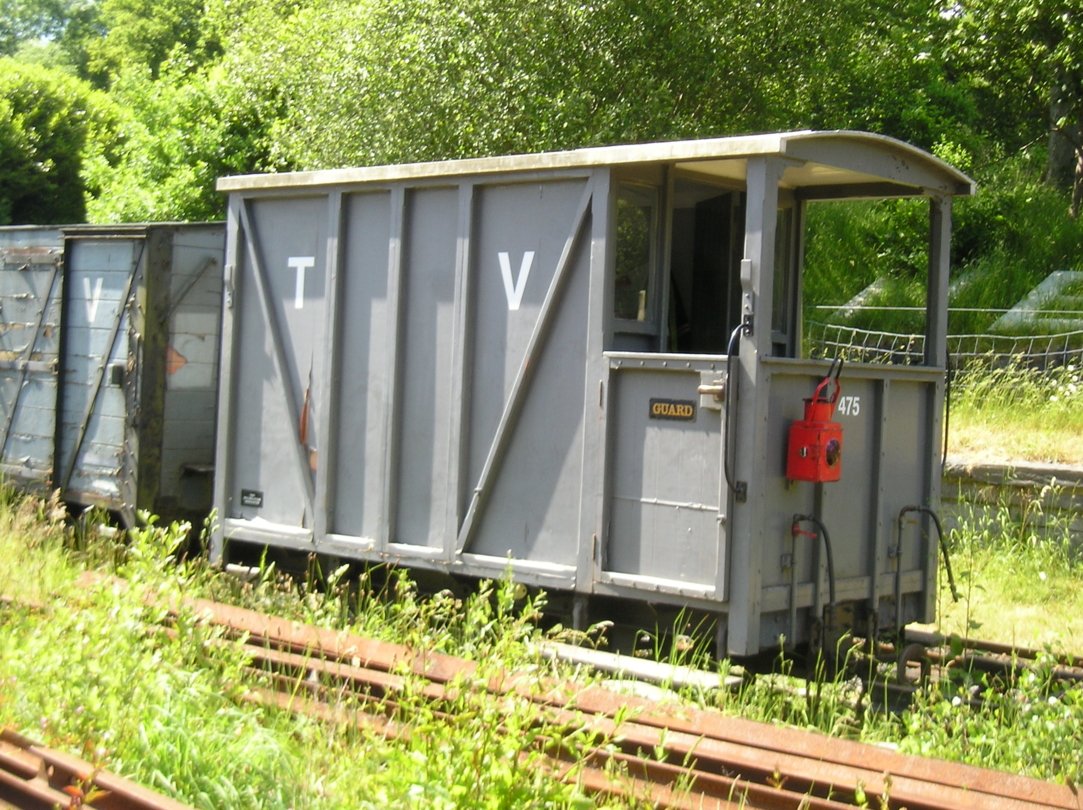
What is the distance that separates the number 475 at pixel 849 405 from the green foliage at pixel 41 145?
2175cm

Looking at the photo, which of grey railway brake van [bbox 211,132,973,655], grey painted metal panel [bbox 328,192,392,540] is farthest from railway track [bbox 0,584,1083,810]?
grey painted metal panel [bbox 328,192,392,540]

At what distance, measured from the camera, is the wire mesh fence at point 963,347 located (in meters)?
15.9

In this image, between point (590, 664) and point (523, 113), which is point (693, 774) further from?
point (523, 113)

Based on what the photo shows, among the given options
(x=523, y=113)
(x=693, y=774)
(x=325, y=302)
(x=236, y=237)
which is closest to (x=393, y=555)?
(x=325, y=302)

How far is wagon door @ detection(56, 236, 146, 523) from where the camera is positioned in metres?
10.2

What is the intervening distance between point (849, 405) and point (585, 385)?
1511 mm

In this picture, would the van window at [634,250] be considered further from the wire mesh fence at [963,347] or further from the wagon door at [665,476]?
the wire mesh fence at [963,347]

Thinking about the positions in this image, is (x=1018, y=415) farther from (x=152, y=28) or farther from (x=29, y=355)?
(x=152, y=28)

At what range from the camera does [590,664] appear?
6887mm

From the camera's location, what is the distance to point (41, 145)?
26.6 metres

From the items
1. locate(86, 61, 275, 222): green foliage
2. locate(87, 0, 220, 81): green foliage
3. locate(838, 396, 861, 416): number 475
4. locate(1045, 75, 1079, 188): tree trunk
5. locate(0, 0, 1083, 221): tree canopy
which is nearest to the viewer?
locate(838, 396, 861, 416): number 475

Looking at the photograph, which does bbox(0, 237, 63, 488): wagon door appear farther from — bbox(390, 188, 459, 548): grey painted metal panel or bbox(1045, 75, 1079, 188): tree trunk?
bbox(1045, 75, 1079, 188): tree trunk

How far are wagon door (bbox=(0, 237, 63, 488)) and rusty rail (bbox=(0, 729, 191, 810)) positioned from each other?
593 centimetres

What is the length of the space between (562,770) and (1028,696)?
8.36 feet
